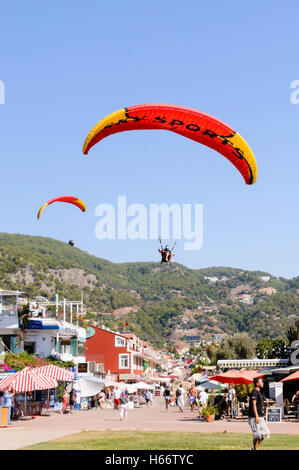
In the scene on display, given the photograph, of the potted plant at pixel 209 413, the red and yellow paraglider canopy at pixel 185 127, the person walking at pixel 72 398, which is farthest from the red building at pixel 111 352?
the red and yellow paraglider canopy at pixel 185 127

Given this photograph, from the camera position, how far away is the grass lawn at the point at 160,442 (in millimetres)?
13773

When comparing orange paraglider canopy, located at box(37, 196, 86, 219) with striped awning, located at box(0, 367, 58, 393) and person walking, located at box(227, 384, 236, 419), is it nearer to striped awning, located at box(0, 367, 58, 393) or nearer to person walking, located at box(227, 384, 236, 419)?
striped awning, located at box(0, 367, 58, 393)

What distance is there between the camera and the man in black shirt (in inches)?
485

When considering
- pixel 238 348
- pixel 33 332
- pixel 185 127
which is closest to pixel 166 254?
pixel 185 127

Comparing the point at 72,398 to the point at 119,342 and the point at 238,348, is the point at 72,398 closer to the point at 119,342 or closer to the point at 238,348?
the point at 119,342

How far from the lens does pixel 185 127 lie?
20.7 meters

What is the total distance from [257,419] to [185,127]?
11385 mm

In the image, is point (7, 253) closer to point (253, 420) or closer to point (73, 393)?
point (73, 393)

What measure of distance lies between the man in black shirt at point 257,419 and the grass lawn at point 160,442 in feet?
4.04

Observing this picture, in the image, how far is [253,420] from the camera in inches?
493

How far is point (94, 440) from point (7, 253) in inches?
7417

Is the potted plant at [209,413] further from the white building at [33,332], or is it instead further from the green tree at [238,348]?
the green tree at [238,348]

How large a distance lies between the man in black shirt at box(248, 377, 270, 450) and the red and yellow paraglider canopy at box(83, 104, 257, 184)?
9.93 metres
